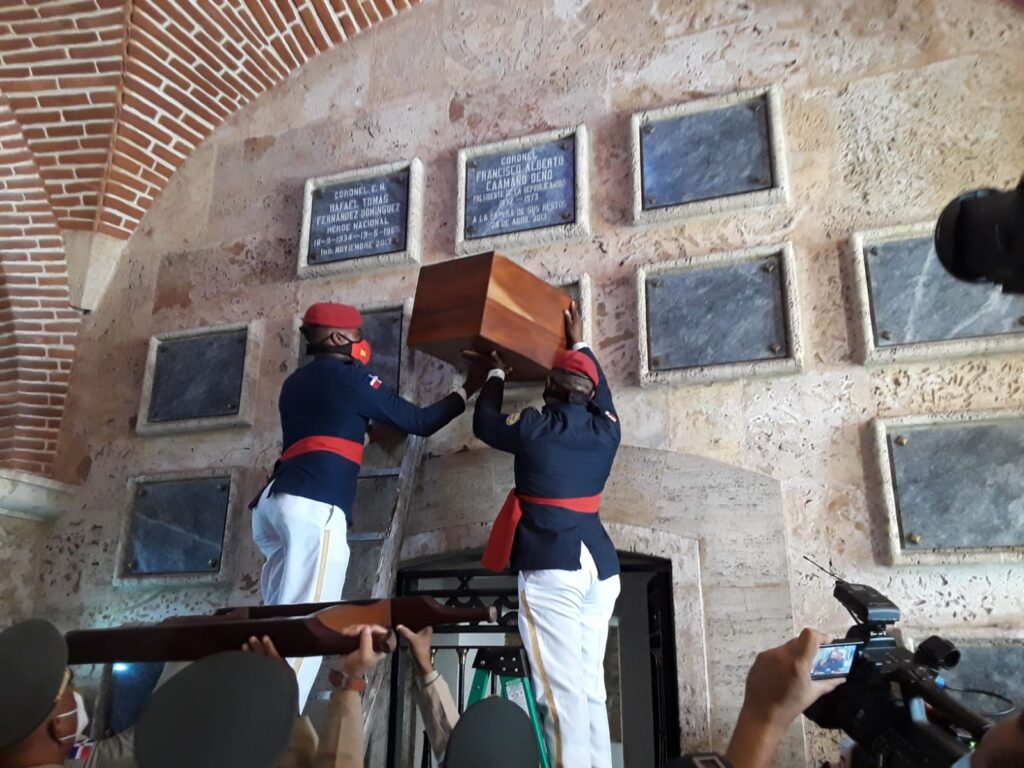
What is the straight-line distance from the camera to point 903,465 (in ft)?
9.85

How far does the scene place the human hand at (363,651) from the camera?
1763 mm

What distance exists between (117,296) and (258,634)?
3533 mm

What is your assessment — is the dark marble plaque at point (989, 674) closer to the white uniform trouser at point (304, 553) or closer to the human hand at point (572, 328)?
the human hand at point (572, 328)

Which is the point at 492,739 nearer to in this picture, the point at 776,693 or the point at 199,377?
the point at 776,693

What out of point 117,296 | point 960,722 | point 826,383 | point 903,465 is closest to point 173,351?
point 117,296

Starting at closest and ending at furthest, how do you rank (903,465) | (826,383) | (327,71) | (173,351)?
(903,465) < (826,383) < (173,351) < (327,71)

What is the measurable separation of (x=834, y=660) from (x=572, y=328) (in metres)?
2.09

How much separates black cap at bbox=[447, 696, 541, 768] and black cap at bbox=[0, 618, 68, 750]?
862 millimetres

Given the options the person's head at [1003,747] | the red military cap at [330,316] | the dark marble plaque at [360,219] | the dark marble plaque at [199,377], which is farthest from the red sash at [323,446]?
the person's head at [1003,747]

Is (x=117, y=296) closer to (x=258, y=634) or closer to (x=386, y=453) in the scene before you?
(x=386, y=453)

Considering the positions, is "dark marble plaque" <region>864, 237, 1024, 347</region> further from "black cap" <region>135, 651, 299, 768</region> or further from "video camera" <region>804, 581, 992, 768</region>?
"black cap" <region>135, 651, 299, 768</region>

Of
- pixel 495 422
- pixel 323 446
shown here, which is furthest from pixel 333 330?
pixel 495 422

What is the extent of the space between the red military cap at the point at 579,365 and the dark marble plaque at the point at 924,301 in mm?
1132

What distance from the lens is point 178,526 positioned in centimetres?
397
